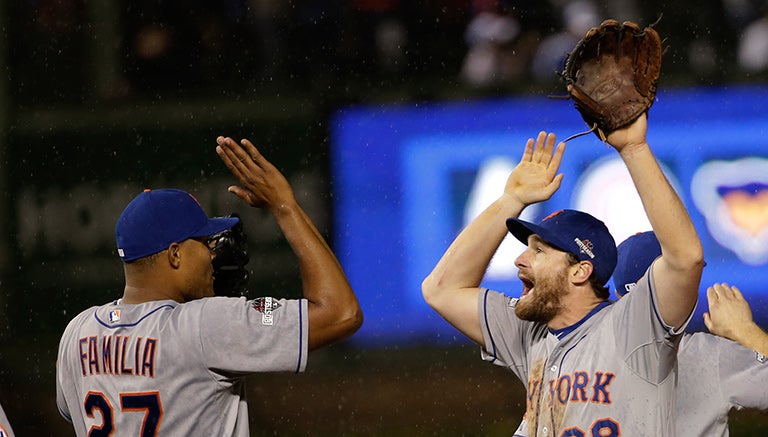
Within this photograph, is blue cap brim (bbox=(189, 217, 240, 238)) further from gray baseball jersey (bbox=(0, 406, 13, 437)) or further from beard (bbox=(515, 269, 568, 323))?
beard (bbox=(515, 269, 568, 323))

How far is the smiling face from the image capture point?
344 centimetres

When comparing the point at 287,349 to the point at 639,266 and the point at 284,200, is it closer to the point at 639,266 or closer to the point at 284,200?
the point at 284,200

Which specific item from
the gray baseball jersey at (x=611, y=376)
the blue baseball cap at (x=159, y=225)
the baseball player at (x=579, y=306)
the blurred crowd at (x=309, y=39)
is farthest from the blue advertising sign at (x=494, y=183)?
the blue baseball cap at (x=159, y=225)

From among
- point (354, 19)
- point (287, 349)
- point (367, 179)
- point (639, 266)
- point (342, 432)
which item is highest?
point (354, 19)

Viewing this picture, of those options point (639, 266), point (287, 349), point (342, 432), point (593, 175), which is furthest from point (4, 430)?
point (593, 175)

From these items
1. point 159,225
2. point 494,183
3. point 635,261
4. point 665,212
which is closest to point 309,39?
point 494,183

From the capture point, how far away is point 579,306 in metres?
3.47

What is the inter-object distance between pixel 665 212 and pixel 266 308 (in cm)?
111

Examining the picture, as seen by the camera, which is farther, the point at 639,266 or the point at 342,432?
the point at 342,432

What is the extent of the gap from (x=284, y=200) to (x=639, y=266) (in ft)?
4.31

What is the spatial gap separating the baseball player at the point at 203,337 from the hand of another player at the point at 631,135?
84cm

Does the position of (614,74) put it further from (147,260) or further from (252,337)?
(147,260)

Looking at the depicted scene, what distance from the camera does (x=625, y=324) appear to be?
319 cm

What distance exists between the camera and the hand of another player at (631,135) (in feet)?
9.70
